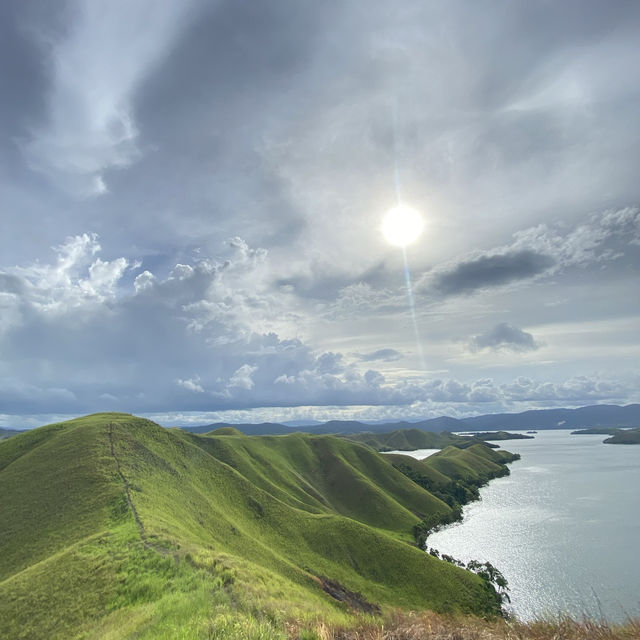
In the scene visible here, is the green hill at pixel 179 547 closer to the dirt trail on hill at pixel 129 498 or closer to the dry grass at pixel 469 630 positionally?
the dirt trail on hill at pixel 129 498

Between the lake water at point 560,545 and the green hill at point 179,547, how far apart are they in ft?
46.1

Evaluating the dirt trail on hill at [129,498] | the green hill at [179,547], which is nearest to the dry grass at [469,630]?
the green hill at [179,547]

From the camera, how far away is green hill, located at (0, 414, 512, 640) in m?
24.4

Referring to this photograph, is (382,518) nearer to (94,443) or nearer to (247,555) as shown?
(247,555)

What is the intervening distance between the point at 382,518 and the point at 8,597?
11790 centimetres

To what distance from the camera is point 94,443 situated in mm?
82438

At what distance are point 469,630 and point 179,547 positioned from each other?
34985 millimetres

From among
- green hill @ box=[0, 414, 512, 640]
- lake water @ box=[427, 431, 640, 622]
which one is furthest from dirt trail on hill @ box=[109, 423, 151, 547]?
lake water @ box=[427, 431, 640, 622]

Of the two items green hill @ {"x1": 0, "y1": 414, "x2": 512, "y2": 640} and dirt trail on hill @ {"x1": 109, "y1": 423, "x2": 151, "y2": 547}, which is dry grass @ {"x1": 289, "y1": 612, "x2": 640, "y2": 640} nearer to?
green hill @ {"x1": 0, "y1": 414, "x2": 512, "y2": 640}

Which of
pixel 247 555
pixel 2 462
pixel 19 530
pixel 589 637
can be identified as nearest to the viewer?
pixel 589 637

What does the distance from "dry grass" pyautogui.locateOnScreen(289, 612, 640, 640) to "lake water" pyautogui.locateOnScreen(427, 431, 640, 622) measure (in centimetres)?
4037

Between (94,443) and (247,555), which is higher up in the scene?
(94,443)

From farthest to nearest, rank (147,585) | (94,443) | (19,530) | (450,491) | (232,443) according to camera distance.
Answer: (450,491) < (232,443) < (94,443) < (19,530) < (147,585)

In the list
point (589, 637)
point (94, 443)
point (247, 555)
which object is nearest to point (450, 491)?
point (247, 555)
